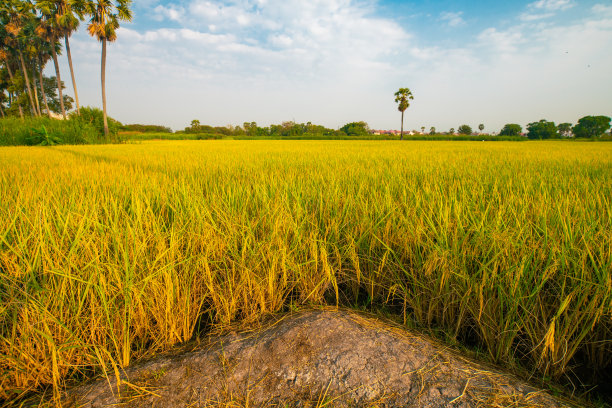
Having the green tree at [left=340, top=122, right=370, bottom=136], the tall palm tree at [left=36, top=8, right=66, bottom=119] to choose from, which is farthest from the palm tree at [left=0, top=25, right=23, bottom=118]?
the green tree at [left=340, top=122, right=370, bottom=136]

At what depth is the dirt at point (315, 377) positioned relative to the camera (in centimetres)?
65

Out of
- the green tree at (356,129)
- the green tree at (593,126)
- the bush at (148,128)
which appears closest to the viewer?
the bush at (148,128)

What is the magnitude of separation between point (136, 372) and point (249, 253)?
1.84 ft

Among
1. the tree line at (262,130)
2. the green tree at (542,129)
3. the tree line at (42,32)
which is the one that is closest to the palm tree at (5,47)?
the tree line at (42,32)

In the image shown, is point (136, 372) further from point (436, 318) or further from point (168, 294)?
point (436, 318)

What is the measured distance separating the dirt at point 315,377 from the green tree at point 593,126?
3346 inches

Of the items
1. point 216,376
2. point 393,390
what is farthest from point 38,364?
point 393,390

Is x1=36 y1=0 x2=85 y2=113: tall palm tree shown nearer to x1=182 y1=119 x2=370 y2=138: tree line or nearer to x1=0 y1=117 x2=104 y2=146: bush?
x1=0 y1=117 x2=104 y2=146: bush

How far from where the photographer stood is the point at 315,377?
2.40ft

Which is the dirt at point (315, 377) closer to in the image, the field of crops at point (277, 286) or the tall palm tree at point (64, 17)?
the field of crops at point (277, 286)

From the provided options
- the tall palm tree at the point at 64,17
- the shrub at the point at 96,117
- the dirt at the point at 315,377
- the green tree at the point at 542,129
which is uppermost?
the tall palm tree at the point at 64,17

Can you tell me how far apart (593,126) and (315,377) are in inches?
3529

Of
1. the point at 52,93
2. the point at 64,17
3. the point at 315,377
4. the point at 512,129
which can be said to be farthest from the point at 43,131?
the point at 512,129

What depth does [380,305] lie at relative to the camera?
1.21 meters
